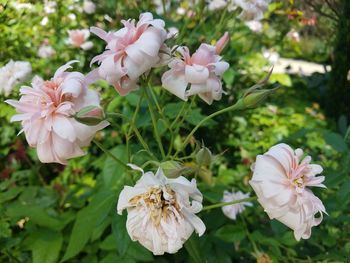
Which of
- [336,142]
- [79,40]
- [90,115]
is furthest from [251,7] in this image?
[79,40]

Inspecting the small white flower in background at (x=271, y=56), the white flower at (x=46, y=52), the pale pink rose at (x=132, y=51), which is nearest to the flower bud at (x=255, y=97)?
the pale pink rose at (x=132, y=51)

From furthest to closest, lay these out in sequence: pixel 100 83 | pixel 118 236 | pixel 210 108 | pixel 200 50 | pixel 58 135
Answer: pixel 210 108 → pixel 100 83 → pixel 118 236 → pixel 200 50 → pixel 58 135

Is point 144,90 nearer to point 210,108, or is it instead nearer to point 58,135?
point 58,135

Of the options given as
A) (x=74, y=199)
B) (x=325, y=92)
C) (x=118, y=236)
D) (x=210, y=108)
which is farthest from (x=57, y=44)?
(x=325, y=92)

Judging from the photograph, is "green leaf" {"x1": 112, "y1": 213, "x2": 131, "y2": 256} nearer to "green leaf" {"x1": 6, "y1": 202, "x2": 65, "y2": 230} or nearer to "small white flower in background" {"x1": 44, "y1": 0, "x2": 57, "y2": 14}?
"green leaf" {"x1": 6, "y1": 202, "x2": 65, "y2": 230}

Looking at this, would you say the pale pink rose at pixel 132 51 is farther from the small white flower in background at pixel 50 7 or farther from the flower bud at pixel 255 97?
the small white flower in background at pixel 50 7

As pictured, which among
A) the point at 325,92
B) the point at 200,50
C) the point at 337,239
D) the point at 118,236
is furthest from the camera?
the point at 325,92

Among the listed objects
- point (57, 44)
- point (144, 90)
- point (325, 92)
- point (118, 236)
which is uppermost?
point (144, 90)
